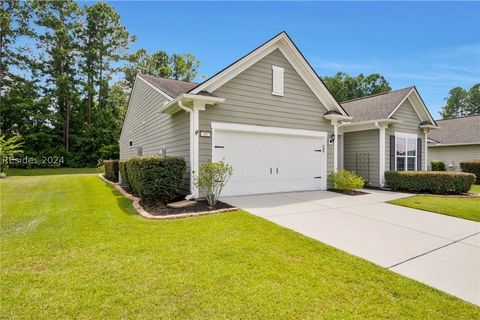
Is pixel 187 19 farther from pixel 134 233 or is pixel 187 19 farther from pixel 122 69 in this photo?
pixel 122 69

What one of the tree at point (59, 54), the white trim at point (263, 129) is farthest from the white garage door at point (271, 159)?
the tree at point (59, 54)

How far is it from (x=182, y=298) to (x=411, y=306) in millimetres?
2393

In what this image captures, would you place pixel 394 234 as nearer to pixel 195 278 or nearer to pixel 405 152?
pixel 195 278

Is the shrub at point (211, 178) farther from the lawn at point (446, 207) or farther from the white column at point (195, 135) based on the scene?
the lawn at point (446, 207)

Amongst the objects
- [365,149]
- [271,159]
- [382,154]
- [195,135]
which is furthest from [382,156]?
[195,135]

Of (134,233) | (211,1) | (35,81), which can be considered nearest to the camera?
(134,233)

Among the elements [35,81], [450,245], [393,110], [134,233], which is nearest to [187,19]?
[134,233]

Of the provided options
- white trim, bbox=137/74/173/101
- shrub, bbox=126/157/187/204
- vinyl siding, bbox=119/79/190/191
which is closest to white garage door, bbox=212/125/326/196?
vinyl siding, bbox=119/79/190/191

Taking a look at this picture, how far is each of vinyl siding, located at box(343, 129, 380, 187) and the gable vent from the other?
18.8ft

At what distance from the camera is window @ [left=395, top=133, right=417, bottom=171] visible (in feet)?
42.2

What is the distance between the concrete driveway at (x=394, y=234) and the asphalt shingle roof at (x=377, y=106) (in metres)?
5.69

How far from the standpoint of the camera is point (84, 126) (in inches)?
1104

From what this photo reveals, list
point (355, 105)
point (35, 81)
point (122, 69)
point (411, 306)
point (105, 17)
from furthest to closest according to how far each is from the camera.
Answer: point (122, 69) < point (105, 17) < point (35, 81) < point (355, 105) < point (411, 306)

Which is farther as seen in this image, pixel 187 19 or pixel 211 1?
pixel 187 19
